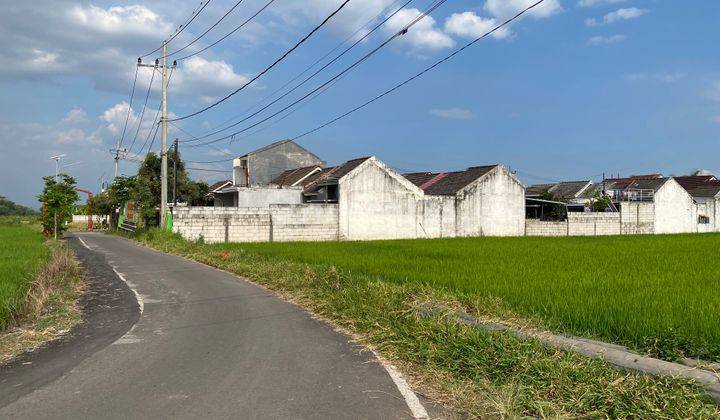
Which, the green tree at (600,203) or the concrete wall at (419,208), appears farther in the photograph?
the green tree at (600,203)

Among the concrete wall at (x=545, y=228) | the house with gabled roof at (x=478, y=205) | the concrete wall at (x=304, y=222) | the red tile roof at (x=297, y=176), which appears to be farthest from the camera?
the red tile roof at (x=297, y=176)

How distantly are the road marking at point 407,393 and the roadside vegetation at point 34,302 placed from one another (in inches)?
185

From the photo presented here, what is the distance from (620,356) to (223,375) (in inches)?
160

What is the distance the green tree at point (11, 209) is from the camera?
5049 inches

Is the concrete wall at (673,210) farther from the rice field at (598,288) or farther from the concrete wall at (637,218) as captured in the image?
the rice field at (598,288)

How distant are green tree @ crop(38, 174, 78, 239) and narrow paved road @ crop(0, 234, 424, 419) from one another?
27.2m

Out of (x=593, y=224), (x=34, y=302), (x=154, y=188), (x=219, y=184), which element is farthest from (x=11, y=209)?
(x=34, y=302)

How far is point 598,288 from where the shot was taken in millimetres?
10234

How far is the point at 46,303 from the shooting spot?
10.4 meters

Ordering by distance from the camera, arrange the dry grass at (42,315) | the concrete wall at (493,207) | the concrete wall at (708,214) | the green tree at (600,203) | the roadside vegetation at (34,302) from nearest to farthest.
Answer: the dry grass at (42,315)
the roadside vegetation at (34,302)
the concrete wall at (493,207)
the green tree at (600,203)
the concrete wall at (708,214)

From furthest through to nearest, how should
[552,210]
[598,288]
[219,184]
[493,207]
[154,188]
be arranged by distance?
[219,184] < [552,210] < [154,188] < [493,207] < [598,288]

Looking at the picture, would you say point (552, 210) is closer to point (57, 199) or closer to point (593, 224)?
point (593, 224)

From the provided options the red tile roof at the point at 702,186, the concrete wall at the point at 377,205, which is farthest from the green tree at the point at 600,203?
the concrete wall at the point at 377,205

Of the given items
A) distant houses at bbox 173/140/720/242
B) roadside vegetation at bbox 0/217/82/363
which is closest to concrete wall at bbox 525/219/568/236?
distant houses at bbox 173/140/720/242
